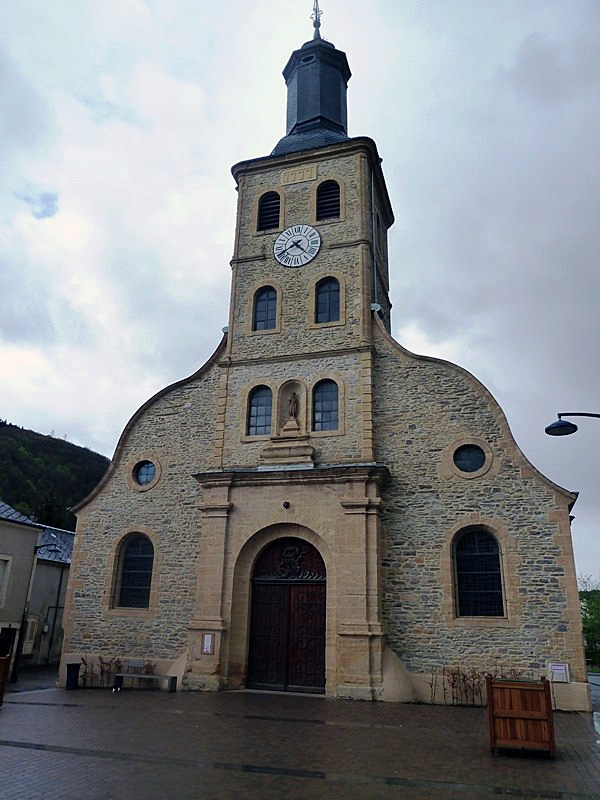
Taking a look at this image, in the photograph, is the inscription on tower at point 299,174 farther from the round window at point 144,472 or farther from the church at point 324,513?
the round window at point 144,472

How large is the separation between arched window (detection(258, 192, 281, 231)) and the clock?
818 millimetres

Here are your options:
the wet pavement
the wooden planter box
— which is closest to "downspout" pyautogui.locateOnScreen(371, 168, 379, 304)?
the wet pavement

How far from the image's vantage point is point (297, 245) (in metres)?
20.5

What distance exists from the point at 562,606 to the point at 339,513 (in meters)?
5.80

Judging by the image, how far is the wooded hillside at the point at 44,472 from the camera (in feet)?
165

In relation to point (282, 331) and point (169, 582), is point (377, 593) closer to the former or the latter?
point (169, 582)

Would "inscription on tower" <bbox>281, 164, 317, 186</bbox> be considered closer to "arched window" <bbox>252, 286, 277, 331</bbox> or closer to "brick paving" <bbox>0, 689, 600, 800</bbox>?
"arched window" <bbox>252, 286, 277, 331</bbox>

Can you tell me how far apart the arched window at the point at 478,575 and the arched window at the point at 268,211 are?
1242 centimetres

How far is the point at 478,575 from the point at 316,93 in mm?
18989

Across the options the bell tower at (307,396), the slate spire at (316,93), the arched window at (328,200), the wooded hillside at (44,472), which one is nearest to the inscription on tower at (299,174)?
the bell tower at (307,396)

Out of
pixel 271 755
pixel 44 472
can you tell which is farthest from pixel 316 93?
pixel 44 472

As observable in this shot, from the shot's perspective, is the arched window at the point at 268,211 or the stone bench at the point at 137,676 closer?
the stone bench at the point at 137,676

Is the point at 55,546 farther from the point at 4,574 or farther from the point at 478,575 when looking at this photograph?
the point at 478,575

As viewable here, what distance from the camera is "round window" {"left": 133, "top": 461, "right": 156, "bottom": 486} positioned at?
19.1 m
